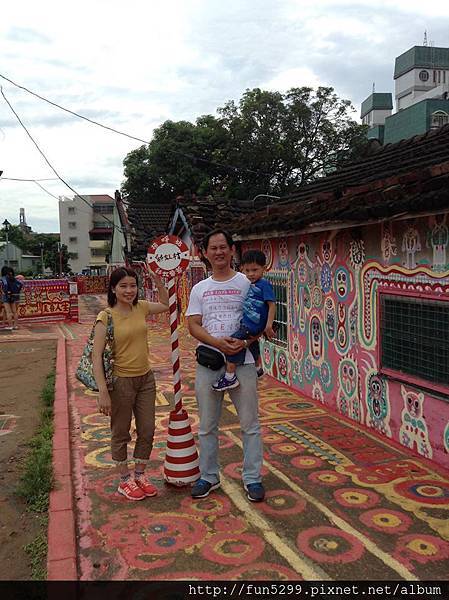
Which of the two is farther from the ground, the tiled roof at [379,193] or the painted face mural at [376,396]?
the tiled roof at [379,193]

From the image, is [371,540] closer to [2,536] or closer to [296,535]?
[296,535]

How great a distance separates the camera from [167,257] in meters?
4.85

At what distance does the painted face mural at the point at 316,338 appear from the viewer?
23.3 feet

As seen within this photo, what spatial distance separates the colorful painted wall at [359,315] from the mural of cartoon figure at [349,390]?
0.01 m

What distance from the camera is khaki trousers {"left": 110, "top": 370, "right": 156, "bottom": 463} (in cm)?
420

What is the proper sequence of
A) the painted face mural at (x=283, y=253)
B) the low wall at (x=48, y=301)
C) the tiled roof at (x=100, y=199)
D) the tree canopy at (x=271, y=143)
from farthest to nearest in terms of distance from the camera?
the tiled roof at (x=100, y=199) → the tree canopy at (x=271, y=143) → the low wall at (x=48, y=301) → the painted face mural at (x=283, y=253)

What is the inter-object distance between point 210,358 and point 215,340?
181 millimetres

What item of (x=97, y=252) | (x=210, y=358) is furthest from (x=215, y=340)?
(x=97, y=252)

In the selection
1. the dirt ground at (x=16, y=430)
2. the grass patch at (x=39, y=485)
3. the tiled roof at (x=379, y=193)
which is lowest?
the dirt ground at (x=16, y=430)

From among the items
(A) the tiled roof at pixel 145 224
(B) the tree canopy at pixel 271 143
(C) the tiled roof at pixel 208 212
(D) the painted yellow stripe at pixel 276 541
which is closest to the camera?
(D) the painted yellow stripe at pixel 276 541

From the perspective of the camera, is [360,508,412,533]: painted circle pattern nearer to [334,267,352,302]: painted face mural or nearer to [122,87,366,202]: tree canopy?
[334,267,352,302]: painted face mural

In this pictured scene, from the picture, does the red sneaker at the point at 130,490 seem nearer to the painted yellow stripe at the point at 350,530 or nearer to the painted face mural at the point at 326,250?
the painted yellow stripe at the point at 350,530

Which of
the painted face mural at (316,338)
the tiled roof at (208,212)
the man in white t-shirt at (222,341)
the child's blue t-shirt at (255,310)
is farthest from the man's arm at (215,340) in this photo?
the tiled roof at (208,212)

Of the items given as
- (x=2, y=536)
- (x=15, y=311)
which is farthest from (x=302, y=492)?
(x=15, y=311)
